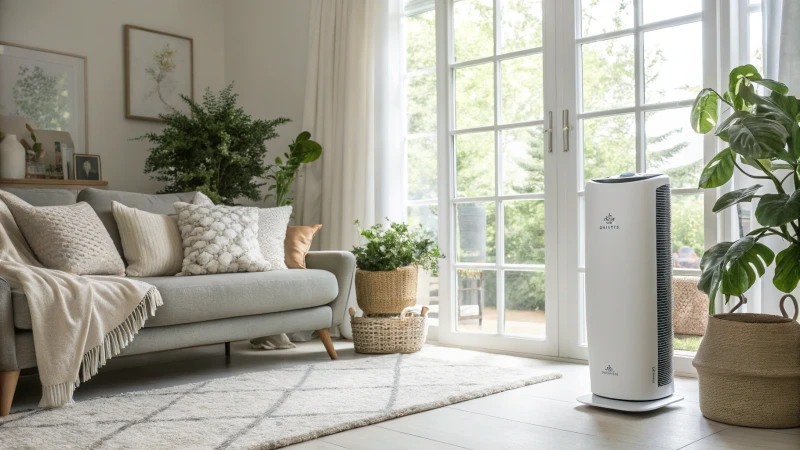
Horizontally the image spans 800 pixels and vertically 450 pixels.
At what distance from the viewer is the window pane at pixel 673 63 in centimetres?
315

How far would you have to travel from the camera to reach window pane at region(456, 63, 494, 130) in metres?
3.90

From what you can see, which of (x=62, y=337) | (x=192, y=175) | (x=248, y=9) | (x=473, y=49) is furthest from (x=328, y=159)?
(x=62, y=337)

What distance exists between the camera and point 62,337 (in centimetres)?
249

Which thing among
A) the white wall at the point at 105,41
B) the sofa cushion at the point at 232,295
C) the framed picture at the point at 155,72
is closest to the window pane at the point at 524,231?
the sofa cushion at the point at 232,295

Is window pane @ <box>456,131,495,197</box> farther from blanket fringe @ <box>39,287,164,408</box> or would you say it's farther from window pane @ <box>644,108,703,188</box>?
blanket fringe @ <box>39,287,164,408</box>

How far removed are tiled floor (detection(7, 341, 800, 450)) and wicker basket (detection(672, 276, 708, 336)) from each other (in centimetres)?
27

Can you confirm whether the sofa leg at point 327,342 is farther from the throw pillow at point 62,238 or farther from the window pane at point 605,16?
the window pane at point 605,16

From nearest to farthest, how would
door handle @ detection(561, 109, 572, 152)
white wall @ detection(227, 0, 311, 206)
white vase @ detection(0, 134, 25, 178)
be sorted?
1. door handle @ detection(561, 109, 572, 152)
2. white vase @ detection(0, 134, 25, 178)
3. white wall @ detection(227, 0, 311, 206)

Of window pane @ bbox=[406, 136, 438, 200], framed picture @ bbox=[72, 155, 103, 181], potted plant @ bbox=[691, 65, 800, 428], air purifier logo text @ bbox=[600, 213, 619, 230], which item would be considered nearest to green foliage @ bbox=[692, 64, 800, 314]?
potted plant @ bbox=[691, 65, 800, 428]

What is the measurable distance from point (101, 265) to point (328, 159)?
69.3 inches

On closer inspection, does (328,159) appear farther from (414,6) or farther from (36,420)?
(36,420)

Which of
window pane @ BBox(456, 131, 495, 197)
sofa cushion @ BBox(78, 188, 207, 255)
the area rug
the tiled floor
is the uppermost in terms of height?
window pane @ BBox(456, 131, 495, 197)

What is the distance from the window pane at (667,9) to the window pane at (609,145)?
0.45 meters

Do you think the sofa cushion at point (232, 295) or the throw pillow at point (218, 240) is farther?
the throw pillow at point (218, 240)
